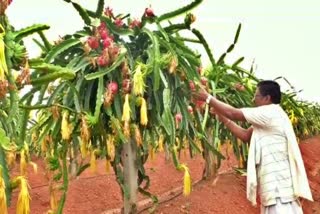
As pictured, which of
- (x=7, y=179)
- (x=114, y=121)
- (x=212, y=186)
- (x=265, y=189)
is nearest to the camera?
(x=7, y=179)

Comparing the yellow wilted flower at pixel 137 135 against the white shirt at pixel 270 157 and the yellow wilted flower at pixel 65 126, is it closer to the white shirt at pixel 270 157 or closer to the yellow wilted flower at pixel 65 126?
the yellow wilted flower at pixel 65 126

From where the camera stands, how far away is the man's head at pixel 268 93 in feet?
14.9

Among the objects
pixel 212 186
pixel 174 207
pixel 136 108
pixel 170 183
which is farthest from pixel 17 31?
pixel 170 183

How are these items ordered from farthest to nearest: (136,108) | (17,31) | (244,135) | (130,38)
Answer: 1. (130,38)
2. (136,108)
3. (244,135)
4. (17,31)

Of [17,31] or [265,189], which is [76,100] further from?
[265,189]

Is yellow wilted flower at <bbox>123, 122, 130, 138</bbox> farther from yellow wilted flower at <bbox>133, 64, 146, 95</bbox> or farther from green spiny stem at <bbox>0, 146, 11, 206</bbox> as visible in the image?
green spiny stem at <bbox>0, 146, 11, 206</bbox>

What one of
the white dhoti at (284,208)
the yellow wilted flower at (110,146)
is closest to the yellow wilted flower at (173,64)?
the yellow wilted flower at (110,146)

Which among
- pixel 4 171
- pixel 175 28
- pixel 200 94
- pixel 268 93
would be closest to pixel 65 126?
pixel 200 94

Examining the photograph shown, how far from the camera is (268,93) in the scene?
14.9ft

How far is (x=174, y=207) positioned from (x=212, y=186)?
1.50m

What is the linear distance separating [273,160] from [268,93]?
0.57 meters

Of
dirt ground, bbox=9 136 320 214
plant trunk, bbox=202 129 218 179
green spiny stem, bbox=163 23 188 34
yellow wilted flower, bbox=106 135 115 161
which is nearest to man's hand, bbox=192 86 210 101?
green spiny stem, bbox=163 23 188 34

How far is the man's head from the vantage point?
454cm

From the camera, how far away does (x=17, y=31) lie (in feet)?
13.1
